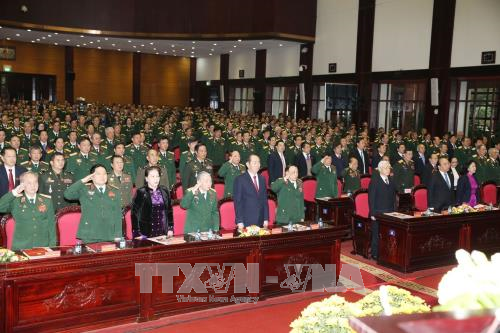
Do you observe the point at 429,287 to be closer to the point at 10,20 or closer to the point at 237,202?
the point at 237,202

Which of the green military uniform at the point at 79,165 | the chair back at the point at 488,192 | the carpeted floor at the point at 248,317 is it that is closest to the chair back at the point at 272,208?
the carpeted floor at the point at 248,317

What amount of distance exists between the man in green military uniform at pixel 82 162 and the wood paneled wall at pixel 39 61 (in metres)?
22.6

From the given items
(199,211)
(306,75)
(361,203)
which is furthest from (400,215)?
(306,75)

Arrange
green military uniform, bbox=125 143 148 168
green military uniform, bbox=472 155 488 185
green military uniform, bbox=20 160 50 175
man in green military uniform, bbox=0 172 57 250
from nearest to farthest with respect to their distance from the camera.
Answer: man in green military uniform, bbox=0 172 57 250 → green military uniform, bbox=20 160 50 175 → green military uniform, bbox=125 143 148 168 → green military uniform, bbox=472 155 488 185

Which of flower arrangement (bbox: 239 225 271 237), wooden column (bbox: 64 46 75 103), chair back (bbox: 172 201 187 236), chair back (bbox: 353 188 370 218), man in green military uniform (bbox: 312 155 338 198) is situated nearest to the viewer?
flower arrangement (bbox: 239 225 271 237)

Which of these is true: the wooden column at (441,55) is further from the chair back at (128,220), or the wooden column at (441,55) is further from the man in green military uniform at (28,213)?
the man in green military uniform at (28,213)

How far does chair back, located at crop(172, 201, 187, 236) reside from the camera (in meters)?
6.19

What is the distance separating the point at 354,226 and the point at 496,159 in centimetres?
540

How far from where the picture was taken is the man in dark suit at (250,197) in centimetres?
649

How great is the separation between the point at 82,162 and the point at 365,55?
14.3 meters

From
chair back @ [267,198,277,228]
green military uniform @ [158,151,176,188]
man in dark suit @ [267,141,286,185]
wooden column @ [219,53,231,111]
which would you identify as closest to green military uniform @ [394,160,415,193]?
man in dark suit @ [267,141,286,185]

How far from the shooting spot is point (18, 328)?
4211 millimetres

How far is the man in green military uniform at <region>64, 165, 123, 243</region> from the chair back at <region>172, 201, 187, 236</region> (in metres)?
0.77

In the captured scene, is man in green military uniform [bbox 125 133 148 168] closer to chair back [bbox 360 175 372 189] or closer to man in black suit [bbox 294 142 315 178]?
man in black suit [bbox 294 142 315 178]
